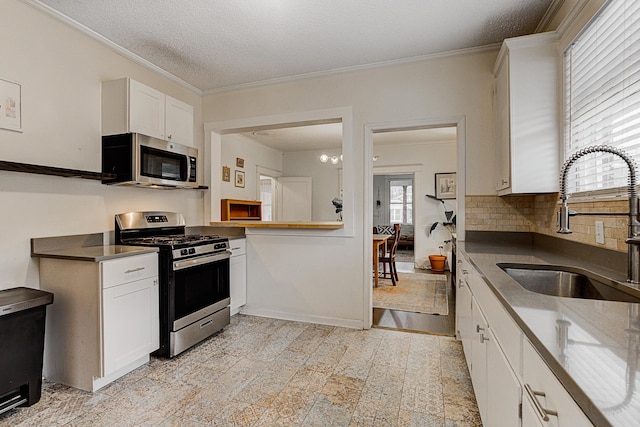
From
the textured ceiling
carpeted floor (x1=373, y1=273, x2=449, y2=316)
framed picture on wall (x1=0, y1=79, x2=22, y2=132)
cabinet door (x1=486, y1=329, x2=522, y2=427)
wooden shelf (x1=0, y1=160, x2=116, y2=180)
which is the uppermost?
the textured ceiling

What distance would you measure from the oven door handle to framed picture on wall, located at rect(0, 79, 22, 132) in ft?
4.46

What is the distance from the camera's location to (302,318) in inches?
135

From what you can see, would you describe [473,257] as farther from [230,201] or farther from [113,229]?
[230,201]

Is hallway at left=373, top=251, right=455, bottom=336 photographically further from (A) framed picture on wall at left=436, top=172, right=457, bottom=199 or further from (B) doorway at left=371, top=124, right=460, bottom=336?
(A) framed picture on wall at left=436, top=172, right=457, bottom=199

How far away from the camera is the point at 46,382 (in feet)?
7.30

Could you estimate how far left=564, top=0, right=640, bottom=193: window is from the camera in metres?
1.46

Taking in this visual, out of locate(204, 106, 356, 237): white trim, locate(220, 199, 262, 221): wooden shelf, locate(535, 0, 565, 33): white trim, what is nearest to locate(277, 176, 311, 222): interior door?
locate(220, 199, 262, 221): wooden shelf

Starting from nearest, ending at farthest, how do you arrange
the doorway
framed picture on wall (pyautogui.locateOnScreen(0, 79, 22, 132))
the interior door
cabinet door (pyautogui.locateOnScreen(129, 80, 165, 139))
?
framed picture on wall (pyautogui.locateOnScreen(0, 79, 22, 132)) < cabinet door (pyautogui.locateOnScreen(129, 80, 165, 139)) < the doorway < the interior door

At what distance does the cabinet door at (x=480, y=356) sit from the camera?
1.53 m

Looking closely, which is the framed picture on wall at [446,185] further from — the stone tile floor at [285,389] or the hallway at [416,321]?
the stone tile floor at [285,389]

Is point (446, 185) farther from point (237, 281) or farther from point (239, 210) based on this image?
point (237, 281)

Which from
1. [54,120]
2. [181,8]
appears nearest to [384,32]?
[181,8]

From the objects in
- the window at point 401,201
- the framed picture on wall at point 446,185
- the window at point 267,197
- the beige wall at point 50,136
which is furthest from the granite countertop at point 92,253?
the window at point 401,201

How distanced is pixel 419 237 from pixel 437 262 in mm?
659
